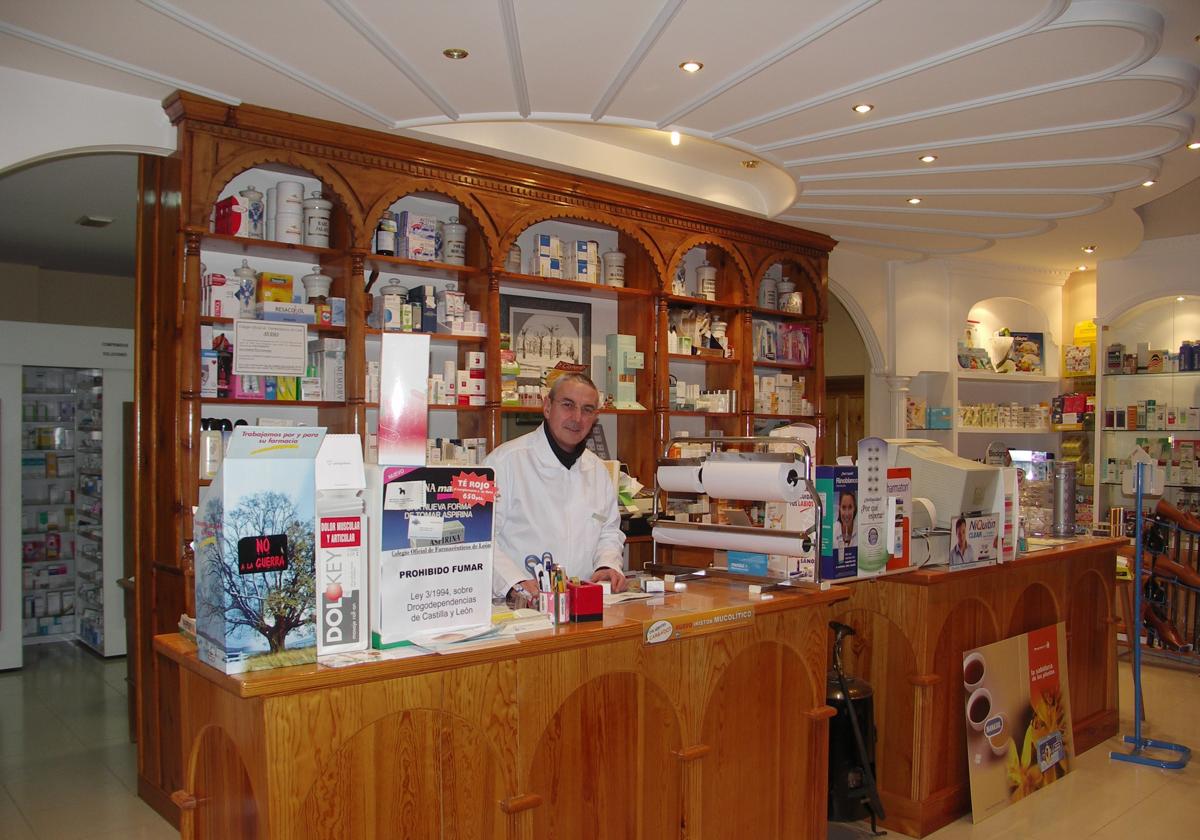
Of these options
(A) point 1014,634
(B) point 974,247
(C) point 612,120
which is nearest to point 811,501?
(A) point 1014,634

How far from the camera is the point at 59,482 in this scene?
8227 millimetres

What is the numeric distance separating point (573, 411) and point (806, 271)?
4.27m

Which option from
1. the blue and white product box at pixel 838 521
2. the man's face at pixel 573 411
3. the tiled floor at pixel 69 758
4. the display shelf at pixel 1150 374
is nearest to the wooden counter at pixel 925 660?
the blue and white product box at pixel 838 521

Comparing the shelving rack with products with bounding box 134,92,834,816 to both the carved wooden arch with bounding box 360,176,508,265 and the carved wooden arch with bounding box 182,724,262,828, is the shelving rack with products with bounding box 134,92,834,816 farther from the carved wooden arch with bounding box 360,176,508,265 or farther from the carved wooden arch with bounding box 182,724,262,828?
the carved wooden arch with bounding box 182,724,262,828

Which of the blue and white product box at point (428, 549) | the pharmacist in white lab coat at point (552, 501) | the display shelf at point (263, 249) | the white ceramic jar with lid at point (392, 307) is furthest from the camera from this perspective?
the white ceramic jar with lid at point (392, 307)

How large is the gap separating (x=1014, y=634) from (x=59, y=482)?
793 cm

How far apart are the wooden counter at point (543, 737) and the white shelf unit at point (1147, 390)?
6164 mm

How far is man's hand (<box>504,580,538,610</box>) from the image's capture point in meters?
2.91

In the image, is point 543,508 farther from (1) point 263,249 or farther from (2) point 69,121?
(2) point 69,121

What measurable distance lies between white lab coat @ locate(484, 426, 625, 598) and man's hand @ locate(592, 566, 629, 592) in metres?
0.35

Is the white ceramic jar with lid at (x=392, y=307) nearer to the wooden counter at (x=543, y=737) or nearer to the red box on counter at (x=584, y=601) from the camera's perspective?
the wooden counter at (x=543, y=737)

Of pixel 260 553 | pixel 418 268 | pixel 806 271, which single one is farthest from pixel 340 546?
pixel 806 271

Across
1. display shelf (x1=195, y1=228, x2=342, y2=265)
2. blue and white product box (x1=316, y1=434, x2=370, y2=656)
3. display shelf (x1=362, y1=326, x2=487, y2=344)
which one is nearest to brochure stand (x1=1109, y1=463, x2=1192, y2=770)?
display shelf (x1=362, y1=326, x2=487, y2=344)

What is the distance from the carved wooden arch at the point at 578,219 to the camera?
5.41 m
